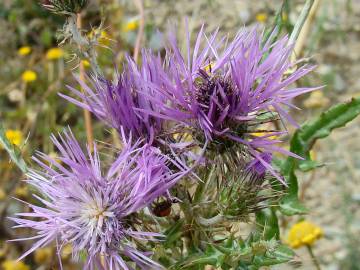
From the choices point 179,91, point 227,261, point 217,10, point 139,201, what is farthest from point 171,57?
point 217,10

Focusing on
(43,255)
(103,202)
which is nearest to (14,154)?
(103,202)

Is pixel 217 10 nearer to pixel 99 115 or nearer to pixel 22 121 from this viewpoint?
pixel 22 121

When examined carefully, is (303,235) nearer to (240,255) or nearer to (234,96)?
(240,255)

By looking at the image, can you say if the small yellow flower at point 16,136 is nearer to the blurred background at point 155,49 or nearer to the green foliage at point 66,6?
the blurred background at point 155,49

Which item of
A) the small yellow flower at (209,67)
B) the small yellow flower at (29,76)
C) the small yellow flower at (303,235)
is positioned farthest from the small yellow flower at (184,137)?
the small yellow flower at (29,76)

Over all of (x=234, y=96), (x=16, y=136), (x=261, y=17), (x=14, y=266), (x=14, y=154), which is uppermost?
(x=234, y=96)

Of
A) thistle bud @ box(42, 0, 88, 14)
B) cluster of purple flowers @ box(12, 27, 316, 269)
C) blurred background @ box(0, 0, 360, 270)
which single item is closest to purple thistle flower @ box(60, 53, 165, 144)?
cluster of purple flowers @ box(12, 27, 316, 269)

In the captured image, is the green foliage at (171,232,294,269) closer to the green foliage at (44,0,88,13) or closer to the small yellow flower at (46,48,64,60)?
the green foliage at (44,0,88,13)
